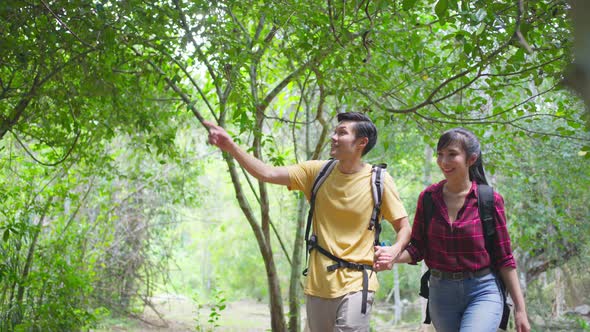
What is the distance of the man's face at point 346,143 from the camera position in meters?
3.59

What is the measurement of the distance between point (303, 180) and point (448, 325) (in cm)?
114

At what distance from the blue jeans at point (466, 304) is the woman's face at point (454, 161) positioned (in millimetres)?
559

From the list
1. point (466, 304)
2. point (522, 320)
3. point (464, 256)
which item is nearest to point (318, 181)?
point (464, 256)

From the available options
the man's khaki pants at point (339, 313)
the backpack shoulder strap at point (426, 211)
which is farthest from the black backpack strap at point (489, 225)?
the man's khaki pants at point (339, 313)

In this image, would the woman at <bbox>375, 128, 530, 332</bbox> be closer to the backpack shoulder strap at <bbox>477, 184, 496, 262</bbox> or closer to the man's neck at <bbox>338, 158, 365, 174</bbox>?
the backpack shoulder strap at <bbox>477, 184, 496, 262</bbox>

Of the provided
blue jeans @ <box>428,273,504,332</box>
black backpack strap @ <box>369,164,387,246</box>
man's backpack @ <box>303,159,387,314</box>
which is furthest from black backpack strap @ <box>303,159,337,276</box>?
blue jeans @ <box>428,273,504,332</box>

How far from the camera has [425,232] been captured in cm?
344

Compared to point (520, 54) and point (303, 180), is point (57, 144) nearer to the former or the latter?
point (303, 180)

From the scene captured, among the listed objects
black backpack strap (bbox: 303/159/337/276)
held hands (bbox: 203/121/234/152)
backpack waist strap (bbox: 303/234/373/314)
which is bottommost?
backpack waist strap (bbox: 303/234/373/314)

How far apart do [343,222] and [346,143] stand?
0.47m

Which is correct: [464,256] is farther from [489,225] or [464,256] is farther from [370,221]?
[370,221]

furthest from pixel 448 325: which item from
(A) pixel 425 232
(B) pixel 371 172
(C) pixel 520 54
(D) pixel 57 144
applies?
(D) pixel 57 144

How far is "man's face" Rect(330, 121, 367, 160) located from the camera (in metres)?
3.59

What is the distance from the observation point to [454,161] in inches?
130
